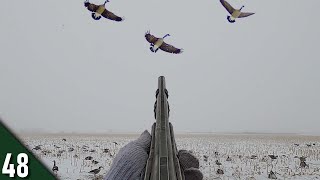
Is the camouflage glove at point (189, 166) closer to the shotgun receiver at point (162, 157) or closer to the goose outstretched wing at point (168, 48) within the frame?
the shotgun receiver at point (162, 157)

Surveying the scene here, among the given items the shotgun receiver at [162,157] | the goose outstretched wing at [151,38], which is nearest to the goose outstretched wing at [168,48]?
the goose outstretched wing at [151,38]

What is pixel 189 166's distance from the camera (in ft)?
7.18

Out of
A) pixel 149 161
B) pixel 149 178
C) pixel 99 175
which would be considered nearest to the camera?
pixel 149 178

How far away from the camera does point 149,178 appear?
172cm

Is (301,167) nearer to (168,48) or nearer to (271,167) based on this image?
(271,167)

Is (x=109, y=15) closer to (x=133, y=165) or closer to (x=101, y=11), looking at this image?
(x=101, y=11)

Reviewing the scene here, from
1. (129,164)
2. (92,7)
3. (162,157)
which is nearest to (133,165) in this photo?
(129,164)

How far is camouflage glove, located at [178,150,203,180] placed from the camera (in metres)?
2.15

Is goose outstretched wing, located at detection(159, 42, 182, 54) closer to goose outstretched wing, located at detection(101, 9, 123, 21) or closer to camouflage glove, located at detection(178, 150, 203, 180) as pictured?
goose outstretched wing, located at detection(101, 9, 123, 21)

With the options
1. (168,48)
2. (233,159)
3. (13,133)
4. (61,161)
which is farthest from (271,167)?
(13,133)

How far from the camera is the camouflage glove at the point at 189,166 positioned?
215 centimetres

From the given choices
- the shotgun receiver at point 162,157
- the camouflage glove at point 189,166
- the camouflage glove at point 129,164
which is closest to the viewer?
the shotgun receiver at point 162,157

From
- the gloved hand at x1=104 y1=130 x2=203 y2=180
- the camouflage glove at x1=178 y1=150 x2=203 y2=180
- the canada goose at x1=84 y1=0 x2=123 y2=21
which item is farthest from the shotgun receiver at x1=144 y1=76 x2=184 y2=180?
the canada goose at x1=84 y1=0 x2=123 y2=21

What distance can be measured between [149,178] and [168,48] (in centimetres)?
1111
